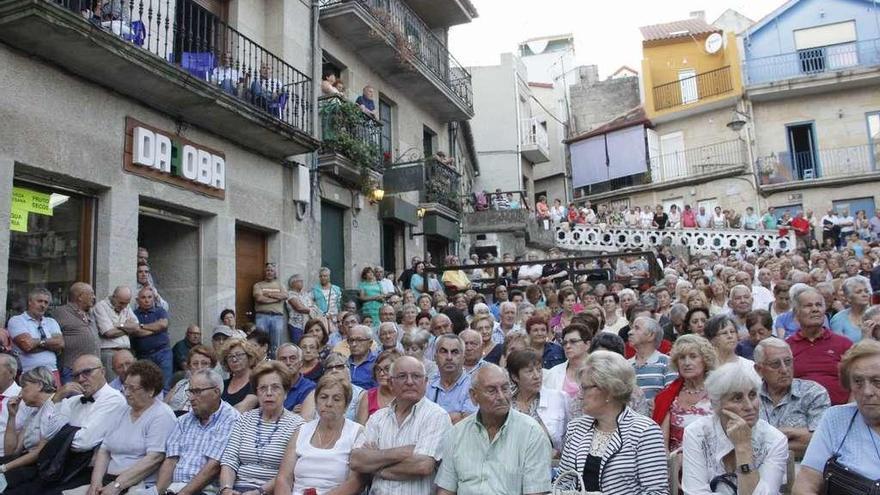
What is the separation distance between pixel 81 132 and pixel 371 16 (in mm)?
7266

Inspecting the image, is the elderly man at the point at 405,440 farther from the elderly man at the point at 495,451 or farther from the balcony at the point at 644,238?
the balcony at the point at 644,238

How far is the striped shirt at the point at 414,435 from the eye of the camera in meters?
4.65

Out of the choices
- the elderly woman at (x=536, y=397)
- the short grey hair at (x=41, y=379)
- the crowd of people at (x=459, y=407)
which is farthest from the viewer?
the short grey hair at (x=41, y=379)

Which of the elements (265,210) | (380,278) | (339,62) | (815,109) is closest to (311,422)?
(265,210)

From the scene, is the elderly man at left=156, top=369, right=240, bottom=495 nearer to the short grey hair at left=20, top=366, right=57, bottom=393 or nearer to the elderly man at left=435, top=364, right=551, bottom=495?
the short grey hair at left=20, top=366, right=57, bottom=393

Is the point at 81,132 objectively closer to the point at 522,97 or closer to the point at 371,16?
the point at 371,16

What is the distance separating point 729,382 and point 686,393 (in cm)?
105

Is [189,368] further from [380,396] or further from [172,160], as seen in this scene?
[172,160]

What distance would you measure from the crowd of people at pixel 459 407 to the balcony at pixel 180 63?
2624mm

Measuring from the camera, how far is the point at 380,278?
13500mm

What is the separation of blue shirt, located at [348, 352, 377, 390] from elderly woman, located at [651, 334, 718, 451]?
9.99 feet

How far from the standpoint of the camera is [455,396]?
5.81 m

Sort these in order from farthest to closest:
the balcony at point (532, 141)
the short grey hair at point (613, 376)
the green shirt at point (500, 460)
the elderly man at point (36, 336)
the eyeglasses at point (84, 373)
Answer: the balcony at point (532, 141)
the elderly man at point (36, 336)
the eyeglasses at point (84, 373)
the green shirt at point (500, 460)
the short grey hair at point (613, 376)

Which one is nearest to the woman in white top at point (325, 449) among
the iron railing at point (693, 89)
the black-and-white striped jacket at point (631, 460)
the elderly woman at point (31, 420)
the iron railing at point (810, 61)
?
the black-and-white striped jacket at point (631, 460)
